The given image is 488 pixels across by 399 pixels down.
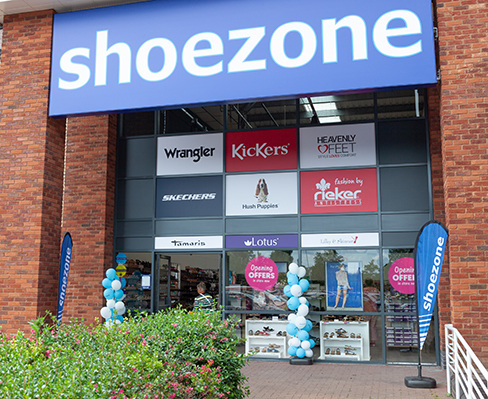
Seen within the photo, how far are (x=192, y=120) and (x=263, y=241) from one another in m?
3.23

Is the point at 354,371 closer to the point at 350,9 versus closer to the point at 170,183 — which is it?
the point at 170,183

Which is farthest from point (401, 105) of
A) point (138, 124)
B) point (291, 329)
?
point (138, 124)

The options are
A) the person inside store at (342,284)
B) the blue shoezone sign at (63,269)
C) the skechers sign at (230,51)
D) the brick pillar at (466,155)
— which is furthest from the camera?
the person inside store at (342,284)

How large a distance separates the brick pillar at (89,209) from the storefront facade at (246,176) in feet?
0.12

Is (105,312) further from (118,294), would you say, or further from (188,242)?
(188,242)

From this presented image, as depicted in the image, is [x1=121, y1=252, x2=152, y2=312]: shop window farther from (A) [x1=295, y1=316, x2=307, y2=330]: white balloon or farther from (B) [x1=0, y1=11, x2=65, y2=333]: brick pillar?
(A) [x1=295, y1=316, x2=307, y2=330]: white balloon

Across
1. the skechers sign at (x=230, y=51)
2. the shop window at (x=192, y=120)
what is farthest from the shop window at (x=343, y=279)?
the shop window at (x=192, y=120)

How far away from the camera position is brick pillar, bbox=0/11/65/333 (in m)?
9.12

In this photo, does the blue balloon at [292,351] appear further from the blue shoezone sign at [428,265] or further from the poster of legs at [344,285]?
the blue shoezone sign at [428,265]

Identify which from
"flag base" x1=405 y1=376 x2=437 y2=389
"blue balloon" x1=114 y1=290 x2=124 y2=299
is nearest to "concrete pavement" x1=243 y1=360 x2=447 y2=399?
"flag base" x1=405 y1=376 x2=437 y2=389

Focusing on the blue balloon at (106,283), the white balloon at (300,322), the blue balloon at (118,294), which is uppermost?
the blue balloon at (106,283)

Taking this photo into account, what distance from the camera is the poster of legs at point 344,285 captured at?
31.8 ft

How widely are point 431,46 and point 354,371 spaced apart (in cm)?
577

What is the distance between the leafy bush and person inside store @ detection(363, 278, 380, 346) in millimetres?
4786
